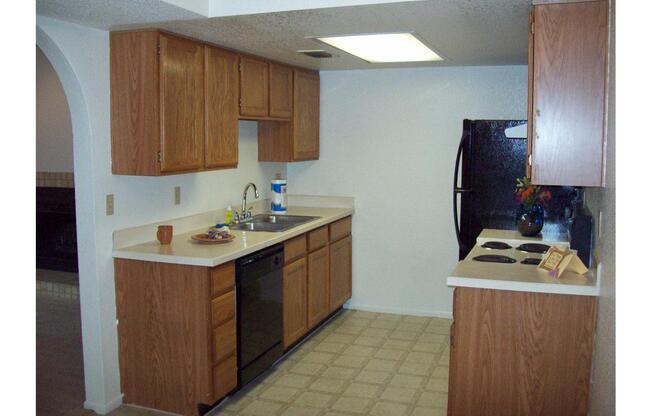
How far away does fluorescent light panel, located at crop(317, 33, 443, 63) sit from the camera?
366 cm

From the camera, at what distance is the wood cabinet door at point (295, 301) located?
14.1 feet

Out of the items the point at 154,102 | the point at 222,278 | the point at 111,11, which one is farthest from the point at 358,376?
the point at 111,11

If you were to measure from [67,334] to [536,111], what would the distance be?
3954 millimetres

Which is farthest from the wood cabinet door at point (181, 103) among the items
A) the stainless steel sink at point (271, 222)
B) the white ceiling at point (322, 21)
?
the stainless steel sink at point (271, 222)

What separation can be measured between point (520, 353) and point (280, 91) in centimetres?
282

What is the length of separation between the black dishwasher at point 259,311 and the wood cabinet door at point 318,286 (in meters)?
0.53

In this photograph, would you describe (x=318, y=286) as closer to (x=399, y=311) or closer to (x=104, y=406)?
(x=399, y=311)

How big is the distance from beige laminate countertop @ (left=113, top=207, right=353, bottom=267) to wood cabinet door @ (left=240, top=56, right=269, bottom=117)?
872mm

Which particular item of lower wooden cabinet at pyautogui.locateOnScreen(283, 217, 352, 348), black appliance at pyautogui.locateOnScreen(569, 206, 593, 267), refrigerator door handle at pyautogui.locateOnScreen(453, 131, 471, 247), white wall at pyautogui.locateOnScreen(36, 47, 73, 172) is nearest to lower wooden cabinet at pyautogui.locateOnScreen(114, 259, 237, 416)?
lower wooden cabinet at pyautogui.locateOnScreen(283, 217, 352, 348)

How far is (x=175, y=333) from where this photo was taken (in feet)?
11.3

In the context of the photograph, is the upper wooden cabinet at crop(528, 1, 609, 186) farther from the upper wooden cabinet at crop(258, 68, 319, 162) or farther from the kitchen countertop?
the upper wooden cabinet at crop(258, 68, 319, 162)

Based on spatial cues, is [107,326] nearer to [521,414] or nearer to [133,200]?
[133,200]

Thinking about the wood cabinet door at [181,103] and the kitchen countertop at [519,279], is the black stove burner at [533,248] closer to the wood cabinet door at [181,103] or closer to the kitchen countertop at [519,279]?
the kitchen countertop at [519,279]

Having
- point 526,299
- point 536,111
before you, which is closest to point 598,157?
point 536,111
